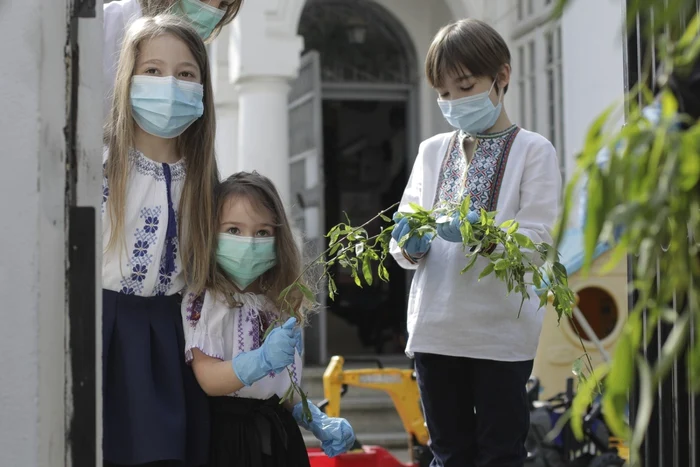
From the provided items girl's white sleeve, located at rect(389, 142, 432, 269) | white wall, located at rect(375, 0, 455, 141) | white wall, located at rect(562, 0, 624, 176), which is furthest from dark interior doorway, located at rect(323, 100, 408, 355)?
girl's white sleeve, located at rect(389, 142, 432, 269)

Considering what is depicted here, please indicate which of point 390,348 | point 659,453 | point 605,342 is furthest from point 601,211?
point 390,348

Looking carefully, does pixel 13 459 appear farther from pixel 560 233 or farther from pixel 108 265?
pixel 560 233

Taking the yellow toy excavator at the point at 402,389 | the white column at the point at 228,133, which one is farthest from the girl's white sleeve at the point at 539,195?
the white column at the point at 228,133

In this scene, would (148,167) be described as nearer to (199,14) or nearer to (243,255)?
(243,255)

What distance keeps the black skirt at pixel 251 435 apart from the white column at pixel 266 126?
5.15 m

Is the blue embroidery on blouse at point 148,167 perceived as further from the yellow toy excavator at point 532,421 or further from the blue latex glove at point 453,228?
the yellow toy excavator at point 532,421

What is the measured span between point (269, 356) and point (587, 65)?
16.5 ft

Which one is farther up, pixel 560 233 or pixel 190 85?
pixel 190 85

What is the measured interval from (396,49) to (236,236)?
302 inches

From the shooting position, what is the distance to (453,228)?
2428 millimetres

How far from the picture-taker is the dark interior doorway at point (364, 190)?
10.8 m

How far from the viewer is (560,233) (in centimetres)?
94

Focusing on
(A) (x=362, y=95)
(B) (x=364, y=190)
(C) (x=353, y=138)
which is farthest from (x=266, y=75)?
(B) (x=364, y=190)

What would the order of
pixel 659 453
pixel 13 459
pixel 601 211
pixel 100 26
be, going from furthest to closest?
pixel 659 453
pixel 100 26
pixel 13 459
pixel 601 211
